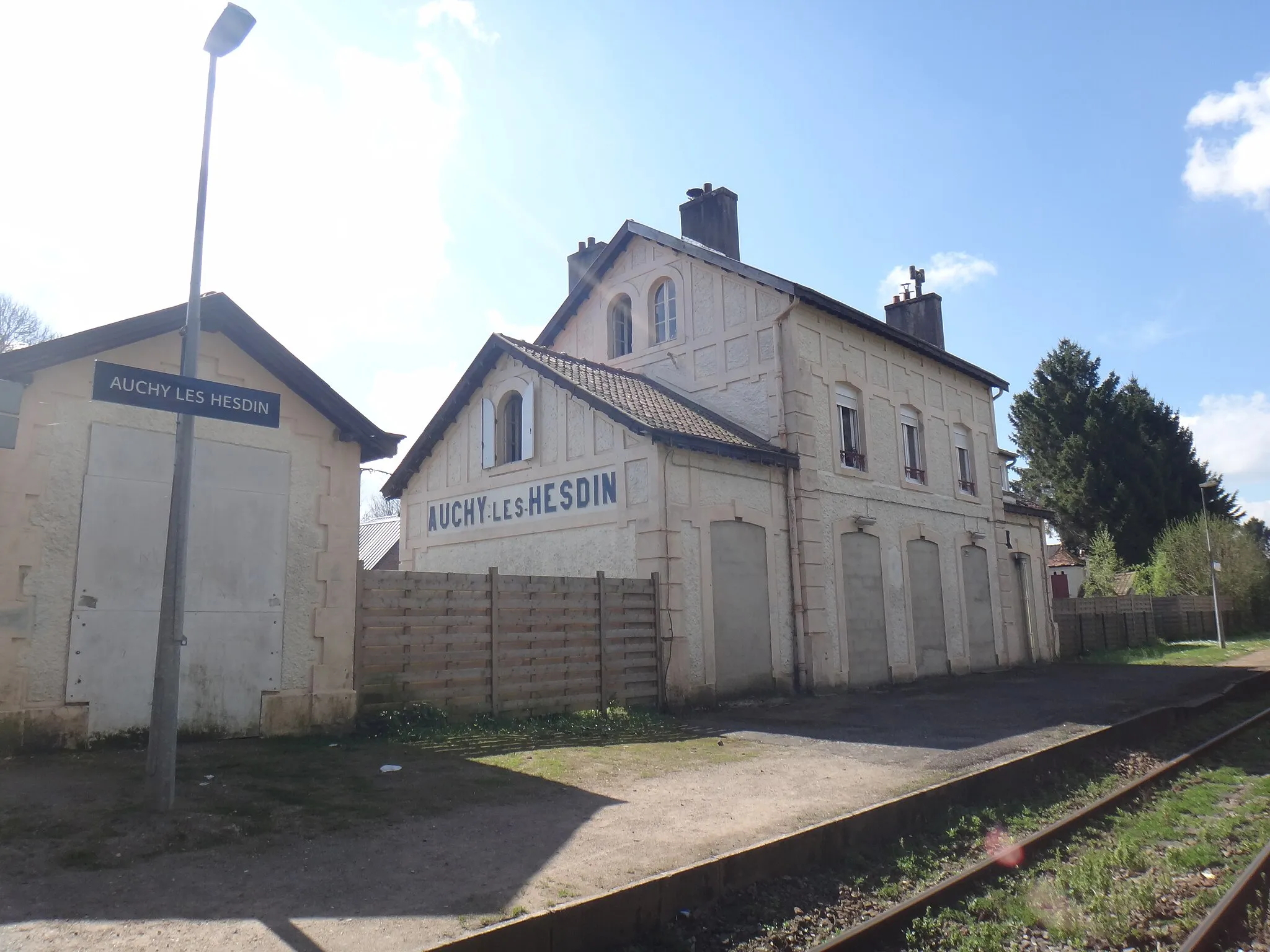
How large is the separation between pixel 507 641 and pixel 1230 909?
754cm

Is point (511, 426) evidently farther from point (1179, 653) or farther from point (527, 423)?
point (1179, 653)

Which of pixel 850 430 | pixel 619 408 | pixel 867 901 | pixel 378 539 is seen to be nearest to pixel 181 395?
pixel 867 901

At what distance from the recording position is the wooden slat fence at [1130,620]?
1019 inches

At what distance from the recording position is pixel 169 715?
5820 millimetres

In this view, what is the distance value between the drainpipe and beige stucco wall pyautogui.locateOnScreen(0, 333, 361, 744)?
8.38 m

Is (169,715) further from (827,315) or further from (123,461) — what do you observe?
(827,315)

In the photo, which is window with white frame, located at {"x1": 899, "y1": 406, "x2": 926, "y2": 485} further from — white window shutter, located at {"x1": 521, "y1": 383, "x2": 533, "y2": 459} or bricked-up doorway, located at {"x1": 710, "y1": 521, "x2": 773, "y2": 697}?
white window shutter, located at {"x1": 521, "y1": 383, "x2": 533, "y2": 459}

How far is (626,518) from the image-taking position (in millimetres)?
13938

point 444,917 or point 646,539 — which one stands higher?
point 646,539

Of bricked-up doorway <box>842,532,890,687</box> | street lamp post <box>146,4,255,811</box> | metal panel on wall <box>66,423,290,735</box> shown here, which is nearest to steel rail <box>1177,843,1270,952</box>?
street lamp post <box>146,4,255,811</box>

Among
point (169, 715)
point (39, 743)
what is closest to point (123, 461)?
point (39, 743)

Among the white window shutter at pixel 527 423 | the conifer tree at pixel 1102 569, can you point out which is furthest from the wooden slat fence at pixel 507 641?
the conifer tree at pixel 1102 569

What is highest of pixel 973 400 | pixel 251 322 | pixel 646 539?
pixel 973 400

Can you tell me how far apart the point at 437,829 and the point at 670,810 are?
5.59 ft
